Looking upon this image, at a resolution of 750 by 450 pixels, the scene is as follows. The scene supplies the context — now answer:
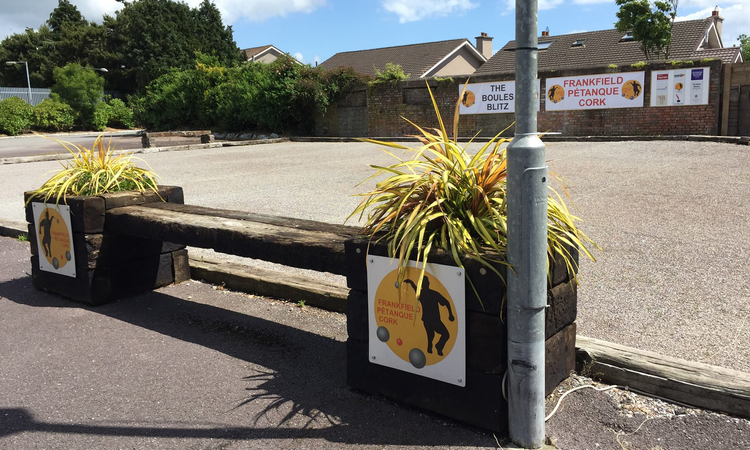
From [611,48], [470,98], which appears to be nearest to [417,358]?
[470,98]

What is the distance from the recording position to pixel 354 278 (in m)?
3.22

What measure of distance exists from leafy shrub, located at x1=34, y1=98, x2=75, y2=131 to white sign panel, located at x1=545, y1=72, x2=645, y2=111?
34919mm

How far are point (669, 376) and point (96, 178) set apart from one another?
14.6 feet

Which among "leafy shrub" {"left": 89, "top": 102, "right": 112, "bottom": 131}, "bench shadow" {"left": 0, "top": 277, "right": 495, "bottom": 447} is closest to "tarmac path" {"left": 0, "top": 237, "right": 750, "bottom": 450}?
"bench shadow" {"left": 0, "top": 277, "right": 495, "bottom": 447}

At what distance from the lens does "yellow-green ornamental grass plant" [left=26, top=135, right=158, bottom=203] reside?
199 inches

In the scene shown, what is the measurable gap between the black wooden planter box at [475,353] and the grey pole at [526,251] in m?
0.09

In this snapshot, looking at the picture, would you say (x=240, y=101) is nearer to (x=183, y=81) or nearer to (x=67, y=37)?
(x=183, y=81)

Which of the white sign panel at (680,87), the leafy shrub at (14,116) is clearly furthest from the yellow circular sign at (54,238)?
the leafy shrub at (14,116)

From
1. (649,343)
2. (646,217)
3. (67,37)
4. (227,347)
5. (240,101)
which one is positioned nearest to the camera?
(649,343)

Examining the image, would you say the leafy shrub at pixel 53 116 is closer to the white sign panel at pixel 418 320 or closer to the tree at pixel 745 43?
the white sign panel at pixel 418 320

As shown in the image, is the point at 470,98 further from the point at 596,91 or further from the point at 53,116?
the point at 53,116

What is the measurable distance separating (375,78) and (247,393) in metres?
24.3

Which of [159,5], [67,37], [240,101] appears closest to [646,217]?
[240,101]

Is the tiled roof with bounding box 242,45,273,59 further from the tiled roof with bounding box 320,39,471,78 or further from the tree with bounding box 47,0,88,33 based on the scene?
the tree with bounding box 47,0,88,33
